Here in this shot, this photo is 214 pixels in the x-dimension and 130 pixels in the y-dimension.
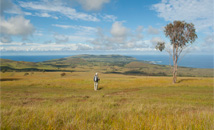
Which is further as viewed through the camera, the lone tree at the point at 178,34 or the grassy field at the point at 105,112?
the lone tree at the point at 178,34

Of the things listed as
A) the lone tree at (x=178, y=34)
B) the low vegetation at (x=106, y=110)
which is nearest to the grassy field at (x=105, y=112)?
the low vegetation at (x=106, y=110)

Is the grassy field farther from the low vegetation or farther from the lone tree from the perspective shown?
the lone tree

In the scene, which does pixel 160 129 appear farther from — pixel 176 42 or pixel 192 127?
pixel 176 42

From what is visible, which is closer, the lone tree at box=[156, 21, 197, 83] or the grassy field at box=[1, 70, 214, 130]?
the grassy field at box=[1, 70, 214, 130]

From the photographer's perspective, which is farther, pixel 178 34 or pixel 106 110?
pixel 178 34

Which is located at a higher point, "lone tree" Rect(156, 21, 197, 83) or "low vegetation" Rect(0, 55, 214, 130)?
"lone tree" Rect(156, 21, 197, 83)

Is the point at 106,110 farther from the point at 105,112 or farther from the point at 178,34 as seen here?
the point at 178,34

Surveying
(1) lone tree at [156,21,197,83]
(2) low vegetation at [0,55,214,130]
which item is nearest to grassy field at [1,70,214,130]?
(2) low vegetation at [0,55,214,130]

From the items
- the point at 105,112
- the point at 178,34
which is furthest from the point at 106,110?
the point at 178,34

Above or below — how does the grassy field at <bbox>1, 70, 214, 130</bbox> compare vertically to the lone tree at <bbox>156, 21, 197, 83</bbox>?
below

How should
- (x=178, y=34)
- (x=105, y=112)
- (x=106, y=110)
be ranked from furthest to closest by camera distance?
(x=178, y=34)
(x=106, y=110)
(x=105, y=112)

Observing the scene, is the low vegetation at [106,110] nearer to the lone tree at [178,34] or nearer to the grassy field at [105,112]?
the grassy field at [105,112]

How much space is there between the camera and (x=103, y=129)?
3926mm

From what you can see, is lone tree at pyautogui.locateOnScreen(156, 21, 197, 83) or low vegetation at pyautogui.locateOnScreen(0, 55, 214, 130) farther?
lone tree at pyautogui.locateOnScreen(156, 21, 197, 83)
